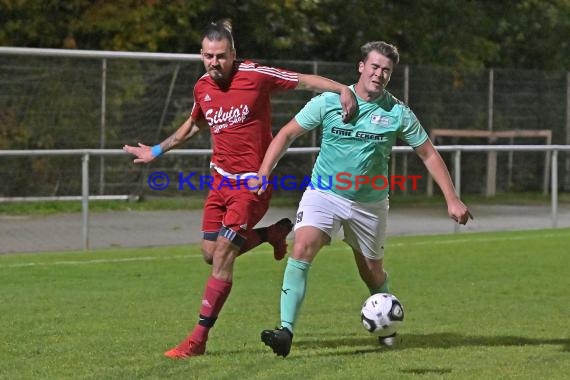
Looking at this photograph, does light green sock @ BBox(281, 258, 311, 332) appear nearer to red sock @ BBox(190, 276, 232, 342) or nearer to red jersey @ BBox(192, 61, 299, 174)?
red sock @ BBox(190, 276, 232, 342)

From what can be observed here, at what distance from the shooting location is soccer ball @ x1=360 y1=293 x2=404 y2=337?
860 centimetres

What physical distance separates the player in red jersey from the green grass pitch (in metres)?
0.43

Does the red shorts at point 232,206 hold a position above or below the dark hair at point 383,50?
below

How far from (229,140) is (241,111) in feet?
0.68

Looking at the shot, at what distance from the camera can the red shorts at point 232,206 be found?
339 inches

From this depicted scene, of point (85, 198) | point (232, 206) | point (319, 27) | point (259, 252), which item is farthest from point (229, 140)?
point (319, 27)

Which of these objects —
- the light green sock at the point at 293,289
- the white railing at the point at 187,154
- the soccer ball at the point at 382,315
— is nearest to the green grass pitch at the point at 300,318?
the soccer ball at the point at 382,315

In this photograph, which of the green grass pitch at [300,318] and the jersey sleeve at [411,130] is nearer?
the green grass pitch at [300,318]

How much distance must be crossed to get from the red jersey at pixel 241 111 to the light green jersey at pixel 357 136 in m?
0.37

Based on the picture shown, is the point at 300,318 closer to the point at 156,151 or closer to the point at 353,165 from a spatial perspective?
the point at 156,151

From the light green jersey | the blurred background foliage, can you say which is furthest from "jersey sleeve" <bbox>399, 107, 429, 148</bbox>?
the blurred background foliage

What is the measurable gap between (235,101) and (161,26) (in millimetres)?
14753

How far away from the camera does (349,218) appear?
28.5ft

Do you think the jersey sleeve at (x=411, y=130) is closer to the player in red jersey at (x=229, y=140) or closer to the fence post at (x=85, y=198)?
the player in red jersey at (x=229, y=140)
